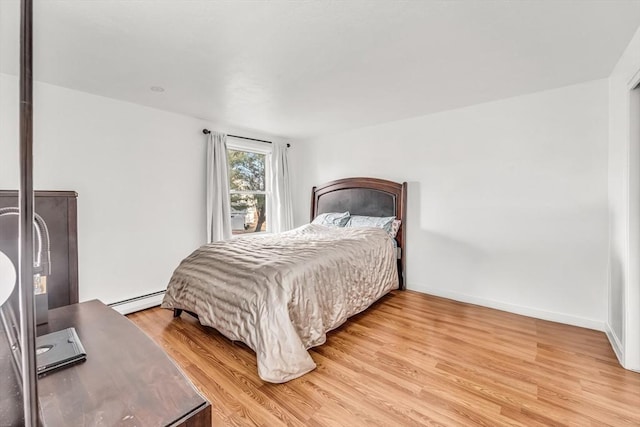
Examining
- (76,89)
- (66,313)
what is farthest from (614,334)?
(76,89)

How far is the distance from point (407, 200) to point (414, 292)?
1178mm

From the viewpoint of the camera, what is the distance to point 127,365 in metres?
0.83

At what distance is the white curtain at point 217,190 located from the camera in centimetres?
373

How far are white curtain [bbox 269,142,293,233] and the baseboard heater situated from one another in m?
1.98

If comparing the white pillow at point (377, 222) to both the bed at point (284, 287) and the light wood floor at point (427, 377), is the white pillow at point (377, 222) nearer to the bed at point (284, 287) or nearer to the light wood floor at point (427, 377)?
the bed at point (284, 287)

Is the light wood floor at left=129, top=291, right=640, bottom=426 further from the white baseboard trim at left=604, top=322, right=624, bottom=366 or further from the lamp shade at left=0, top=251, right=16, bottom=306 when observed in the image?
the lamp shade at left=0, top=251, right=16, bottom=306

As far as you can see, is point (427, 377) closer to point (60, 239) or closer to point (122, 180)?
point (60, 239)

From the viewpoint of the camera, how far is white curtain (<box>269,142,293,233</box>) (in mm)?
4727

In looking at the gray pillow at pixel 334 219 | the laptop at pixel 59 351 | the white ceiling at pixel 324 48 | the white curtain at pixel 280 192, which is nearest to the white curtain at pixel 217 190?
the white ceiling at pixel 324 48

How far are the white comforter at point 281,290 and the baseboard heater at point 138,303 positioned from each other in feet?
1.91

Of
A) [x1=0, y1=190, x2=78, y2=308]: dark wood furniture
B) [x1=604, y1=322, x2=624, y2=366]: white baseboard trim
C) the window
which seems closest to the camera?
[x1=0, y1=190, x2=78, y2=308]: dark wood furniture

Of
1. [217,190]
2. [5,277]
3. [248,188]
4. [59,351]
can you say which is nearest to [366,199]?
[248,188]

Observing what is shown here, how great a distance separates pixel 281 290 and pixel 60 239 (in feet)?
5.10

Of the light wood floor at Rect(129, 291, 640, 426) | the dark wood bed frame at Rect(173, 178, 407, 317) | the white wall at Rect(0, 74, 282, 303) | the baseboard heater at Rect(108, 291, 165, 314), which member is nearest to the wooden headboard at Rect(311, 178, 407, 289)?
the dark wood bed frame at Rect(173, 178, 407, 317)
